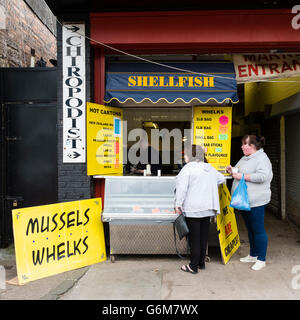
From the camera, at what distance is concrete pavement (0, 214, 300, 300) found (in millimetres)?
3846

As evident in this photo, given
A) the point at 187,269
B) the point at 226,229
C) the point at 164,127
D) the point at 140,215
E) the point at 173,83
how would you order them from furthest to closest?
1. the point at 164,127
2. the point at 173,83
3. the point at 226,229
4. the point at 140,215
5. the point at 187,269

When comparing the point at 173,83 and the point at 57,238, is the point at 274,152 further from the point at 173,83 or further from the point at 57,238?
the point at 57,238

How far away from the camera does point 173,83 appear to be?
5.57 metres

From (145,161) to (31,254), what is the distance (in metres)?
3.08

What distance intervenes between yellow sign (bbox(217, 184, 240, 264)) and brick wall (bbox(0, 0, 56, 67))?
15.9 feet

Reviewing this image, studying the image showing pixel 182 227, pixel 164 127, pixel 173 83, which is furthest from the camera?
pixel 164 127

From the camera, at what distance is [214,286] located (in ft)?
13.4

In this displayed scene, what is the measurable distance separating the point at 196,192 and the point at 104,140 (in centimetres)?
205

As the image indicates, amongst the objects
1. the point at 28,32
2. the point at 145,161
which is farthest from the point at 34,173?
the point at 28,32

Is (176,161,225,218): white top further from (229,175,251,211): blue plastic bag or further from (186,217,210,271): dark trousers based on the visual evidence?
(229,175,251,211): blue plastic bag

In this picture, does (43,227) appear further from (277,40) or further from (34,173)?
(277,40)

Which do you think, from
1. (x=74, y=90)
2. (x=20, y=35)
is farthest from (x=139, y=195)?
(x=20, y=35)

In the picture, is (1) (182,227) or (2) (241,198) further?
(2) (241,198)

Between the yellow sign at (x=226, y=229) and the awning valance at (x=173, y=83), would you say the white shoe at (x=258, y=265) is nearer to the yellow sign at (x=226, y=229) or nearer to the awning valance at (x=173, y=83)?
the yellow sign at (x=226, y=229)
